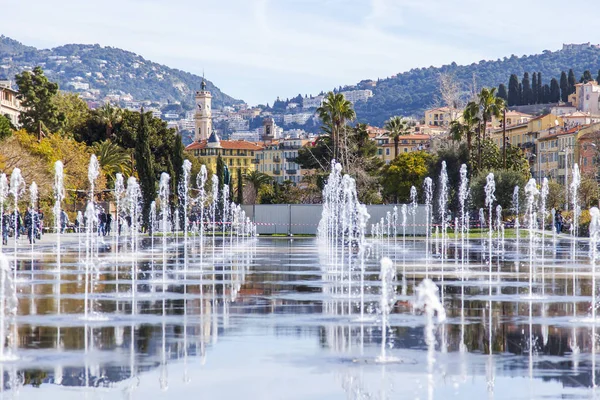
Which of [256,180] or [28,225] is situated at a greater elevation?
[256,180]

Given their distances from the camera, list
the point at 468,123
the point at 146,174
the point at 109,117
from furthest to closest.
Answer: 1. the point at 109,117
2. the point at 468,123
3. the point at 146,174

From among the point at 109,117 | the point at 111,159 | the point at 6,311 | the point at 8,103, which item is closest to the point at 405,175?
the point at 109,117

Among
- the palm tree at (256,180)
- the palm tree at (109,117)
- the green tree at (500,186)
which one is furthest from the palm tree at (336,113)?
the palm tree at (256,180)

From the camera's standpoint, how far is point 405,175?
307 feet

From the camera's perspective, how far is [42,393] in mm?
10047

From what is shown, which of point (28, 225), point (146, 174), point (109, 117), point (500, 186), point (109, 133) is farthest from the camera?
point (109, 117)

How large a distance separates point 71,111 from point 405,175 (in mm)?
30939

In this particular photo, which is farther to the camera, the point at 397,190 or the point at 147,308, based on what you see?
→ the point at 397,190

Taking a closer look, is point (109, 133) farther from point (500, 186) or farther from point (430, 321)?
point (430, 321)

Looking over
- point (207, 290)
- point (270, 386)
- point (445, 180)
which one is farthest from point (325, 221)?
point (270, 386)

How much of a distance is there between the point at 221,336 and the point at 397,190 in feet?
262

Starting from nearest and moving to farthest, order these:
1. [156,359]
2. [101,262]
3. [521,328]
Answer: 1. [156,359]
2. [521,328]
3. [101,262]

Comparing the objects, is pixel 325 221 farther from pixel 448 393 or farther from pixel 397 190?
pixel 448 393

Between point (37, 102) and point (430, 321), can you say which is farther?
point (37, 102)
